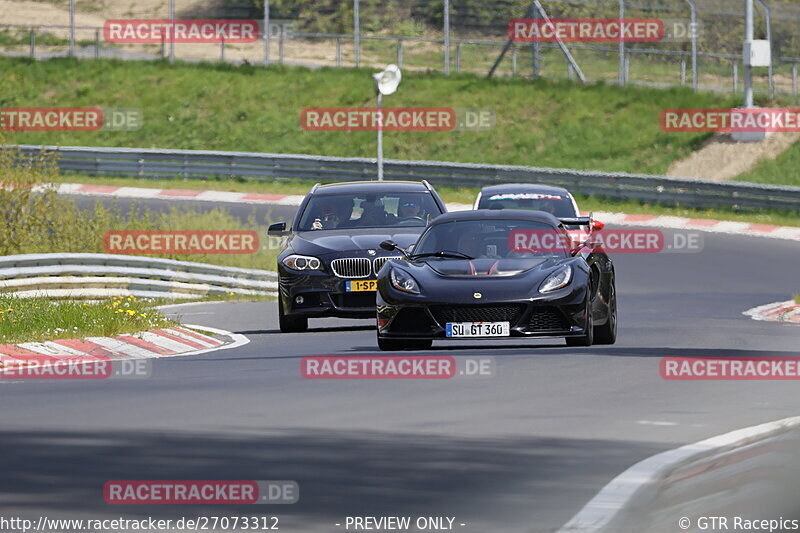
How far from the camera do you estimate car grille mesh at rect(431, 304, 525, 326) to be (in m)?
16.0

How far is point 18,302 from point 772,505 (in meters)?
14.0

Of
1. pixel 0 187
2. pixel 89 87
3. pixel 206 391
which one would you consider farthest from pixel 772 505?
pixel 89 87

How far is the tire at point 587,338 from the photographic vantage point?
1647 centimetres

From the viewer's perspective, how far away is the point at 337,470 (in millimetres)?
9781

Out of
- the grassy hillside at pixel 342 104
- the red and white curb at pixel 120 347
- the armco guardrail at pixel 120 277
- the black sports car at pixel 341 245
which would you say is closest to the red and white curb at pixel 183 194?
the grassy hillside at pixel 342 104

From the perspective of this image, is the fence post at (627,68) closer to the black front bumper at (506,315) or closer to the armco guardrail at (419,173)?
the armco guardrail at (419,173)

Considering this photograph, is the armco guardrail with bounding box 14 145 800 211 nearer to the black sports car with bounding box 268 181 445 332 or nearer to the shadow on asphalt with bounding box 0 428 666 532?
the black sports car with bounding box 268 181 445 332

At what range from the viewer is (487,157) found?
1934 inches

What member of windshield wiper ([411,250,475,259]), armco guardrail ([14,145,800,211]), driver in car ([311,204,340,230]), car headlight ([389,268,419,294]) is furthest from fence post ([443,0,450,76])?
car headlight ([389,268,419,294])

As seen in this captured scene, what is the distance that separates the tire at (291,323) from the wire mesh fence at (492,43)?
Result: 85.6 feet

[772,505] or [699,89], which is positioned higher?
[699,89]

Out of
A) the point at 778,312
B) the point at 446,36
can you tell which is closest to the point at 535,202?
the point at 778,312

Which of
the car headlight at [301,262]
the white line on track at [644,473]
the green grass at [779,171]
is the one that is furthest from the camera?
the green grass at [779,171]

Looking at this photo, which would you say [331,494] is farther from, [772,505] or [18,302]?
[18,302]
